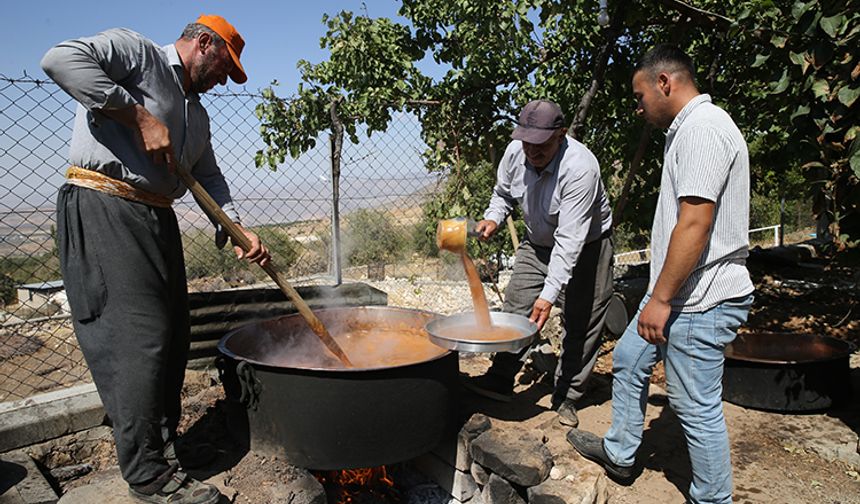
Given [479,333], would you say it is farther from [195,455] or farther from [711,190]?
[195,455]

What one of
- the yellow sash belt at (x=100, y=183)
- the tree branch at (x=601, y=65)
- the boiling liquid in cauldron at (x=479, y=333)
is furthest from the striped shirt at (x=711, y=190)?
the tree branch at (x=601, y=65)

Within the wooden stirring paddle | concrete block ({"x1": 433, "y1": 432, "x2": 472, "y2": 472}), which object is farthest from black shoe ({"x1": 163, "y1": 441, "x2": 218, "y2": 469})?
concrete block ({"x1": 433, "y1": 432, "x2": 472, "y2": 472})

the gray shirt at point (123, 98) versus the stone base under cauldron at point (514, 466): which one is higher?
the gray shirt at point (123, 98)

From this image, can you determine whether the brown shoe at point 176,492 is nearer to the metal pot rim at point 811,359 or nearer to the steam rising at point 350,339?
the steam rising at point 350,339

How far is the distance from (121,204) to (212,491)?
1.28m

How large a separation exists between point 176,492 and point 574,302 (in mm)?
2369

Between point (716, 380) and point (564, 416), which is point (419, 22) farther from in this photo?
point (716, 380)

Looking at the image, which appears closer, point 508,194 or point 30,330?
point 508,194

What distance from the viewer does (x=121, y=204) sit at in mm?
2359

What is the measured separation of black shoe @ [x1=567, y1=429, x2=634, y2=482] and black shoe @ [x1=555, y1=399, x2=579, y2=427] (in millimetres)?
241

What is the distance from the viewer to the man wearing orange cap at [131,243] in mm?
2309

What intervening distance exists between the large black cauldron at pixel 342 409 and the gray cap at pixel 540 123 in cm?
124

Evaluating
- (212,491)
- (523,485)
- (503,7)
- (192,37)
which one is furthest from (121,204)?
(503,7)

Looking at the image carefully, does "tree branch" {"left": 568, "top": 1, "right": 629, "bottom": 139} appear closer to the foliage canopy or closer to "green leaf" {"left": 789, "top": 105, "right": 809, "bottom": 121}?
the foliage canopy
